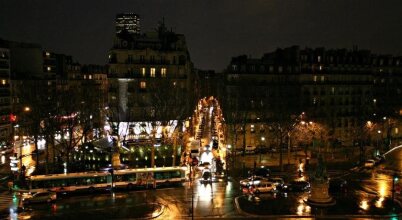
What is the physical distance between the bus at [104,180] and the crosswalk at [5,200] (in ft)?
6.43

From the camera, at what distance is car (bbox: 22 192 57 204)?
35219 millimetres

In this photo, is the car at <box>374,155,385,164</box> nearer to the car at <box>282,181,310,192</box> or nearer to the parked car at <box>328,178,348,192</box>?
the parked car at <box>328,178,348,192</box>

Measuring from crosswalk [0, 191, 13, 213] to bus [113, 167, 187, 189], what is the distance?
961 centimetres

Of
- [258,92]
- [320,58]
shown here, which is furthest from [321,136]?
[320,58]

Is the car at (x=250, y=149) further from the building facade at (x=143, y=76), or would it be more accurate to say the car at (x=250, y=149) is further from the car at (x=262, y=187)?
Answer: the car at (x=262, y=187)

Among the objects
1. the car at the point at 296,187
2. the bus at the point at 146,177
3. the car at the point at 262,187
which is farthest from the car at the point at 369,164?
the bus at the point at 146,177

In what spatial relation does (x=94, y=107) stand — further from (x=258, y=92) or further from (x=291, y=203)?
(x=291, y=203)

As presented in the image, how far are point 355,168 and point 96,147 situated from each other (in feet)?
111

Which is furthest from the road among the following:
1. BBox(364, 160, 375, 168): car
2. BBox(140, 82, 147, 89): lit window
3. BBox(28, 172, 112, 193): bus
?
BBox(140, 82, 147, 89): lit window

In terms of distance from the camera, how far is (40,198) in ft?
116

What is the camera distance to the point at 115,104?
191ft

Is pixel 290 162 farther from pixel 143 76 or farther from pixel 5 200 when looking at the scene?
pixel 5 200

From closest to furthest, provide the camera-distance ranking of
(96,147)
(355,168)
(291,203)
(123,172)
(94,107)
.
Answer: (291,203) < (123,172) < (355,168) < (96,147) < (94,107)

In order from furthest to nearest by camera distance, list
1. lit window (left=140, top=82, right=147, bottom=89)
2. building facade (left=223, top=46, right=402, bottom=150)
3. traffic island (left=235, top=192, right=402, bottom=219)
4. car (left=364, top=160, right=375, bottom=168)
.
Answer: building facade (left=223, top=46, right=402, bottom=150) → lit window (left=140, top=82, right=147, bottom=89) → car (left=364, top=160, right=375, bottom=168) → traffic island (left=235, top=192, right=402, bottom=219)
